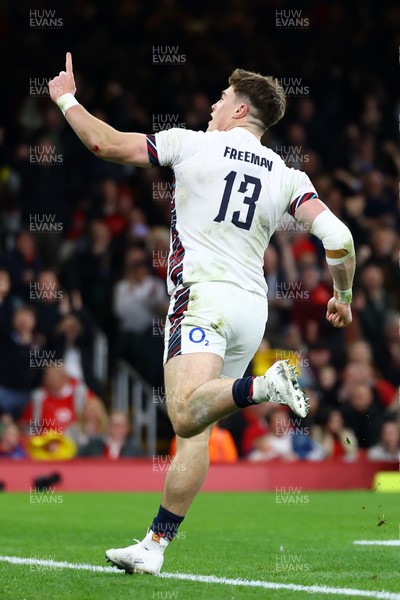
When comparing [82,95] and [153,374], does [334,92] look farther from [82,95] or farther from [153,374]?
[153,374]

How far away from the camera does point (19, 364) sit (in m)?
13.8

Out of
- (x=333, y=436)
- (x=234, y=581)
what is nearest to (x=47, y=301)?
(x=333, y=436)

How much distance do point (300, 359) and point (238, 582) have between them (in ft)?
30.1

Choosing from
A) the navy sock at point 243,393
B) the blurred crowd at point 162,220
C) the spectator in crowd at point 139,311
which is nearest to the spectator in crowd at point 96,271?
the blurred crowd at point 162,220

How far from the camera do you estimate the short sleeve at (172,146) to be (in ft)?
20.3

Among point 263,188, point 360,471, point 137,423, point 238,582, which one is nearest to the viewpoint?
point 238,582

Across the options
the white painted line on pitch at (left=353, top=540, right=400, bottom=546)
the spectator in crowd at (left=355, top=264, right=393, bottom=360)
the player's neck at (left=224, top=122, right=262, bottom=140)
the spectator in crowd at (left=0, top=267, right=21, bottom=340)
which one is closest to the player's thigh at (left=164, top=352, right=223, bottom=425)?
the player's neck at (left=224, top=122, right=262, bottom=140)

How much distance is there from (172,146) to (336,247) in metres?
0.99

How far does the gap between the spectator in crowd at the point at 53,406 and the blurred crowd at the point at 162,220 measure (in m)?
0.02

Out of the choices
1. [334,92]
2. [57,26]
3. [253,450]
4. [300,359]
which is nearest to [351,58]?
[334,92]

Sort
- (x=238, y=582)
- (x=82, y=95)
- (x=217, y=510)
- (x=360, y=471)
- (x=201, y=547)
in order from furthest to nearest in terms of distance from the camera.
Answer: (x=82, y=95) < (x=360, y=471) < (x=217, y=510) < (x=201, y=547) < (x=238, y=582)

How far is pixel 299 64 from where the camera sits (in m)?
20.3

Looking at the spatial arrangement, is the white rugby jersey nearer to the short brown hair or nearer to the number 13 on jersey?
the number 13 on jersey

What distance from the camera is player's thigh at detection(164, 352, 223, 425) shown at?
6098 millimetres
